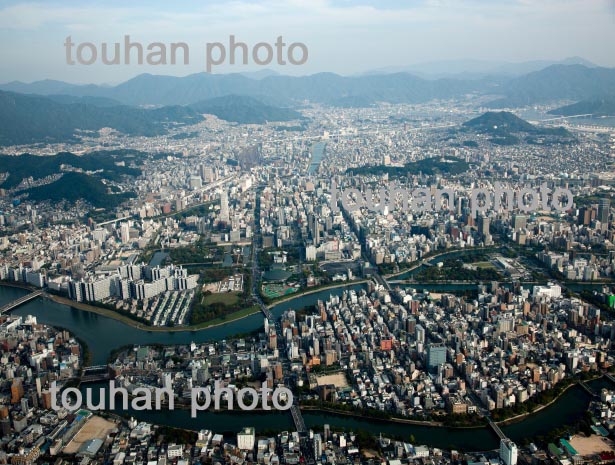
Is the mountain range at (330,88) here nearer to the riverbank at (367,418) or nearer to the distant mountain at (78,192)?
the distant mountain at (78,192)

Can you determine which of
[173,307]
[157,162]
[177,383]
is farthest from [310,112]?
[177,383]

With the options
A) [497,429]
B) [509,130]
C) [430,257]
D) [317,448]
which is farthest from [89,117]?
[497,429]

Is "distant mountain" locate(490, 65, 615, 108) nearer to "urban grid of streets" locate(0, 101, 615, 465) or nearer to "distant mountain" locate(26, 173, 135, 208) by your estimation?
"urban grid of streets" locate(0, 101, 615, 465)

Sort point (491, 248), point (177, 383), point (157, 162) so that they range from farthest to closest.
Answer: point (157, 162) < point (491, 248) < point (177, 383)

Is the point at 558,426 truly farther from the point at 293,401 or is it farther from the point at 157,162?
the point at 157,162

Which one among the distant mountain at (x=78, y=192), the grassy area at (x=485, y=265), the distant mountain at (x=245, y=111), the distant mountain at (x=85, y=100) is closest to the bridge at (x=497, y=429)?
the grassy area at (x=485, y=265)

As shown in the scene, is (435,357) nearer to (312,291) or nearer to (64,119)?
(312,291)
